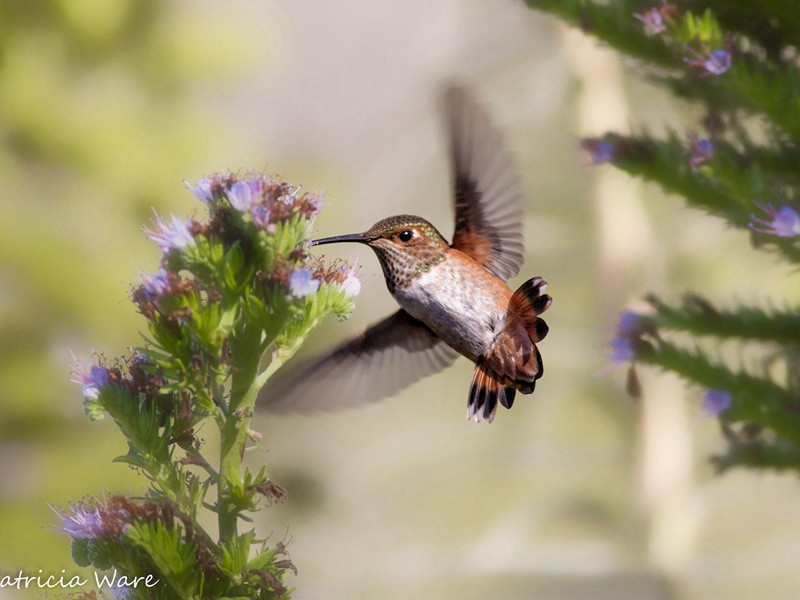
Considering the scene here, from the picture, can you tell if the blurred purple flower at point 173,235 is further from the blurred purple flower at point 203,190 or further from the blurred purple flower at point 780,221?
the blurred purple flower at point 780,221

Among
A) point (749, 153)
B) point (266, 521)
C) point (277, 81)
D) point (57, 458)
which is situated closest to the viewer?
point (749, 153)

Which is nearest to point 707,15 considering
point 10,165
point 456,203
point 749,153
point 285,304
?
point 749,153

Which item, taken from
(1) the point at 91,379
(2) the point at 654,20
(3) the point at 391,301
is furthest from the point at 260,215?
(3) the point at 391,301

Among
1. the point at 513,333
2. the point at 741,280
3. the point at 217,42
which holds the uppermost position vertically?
the point at 217,42

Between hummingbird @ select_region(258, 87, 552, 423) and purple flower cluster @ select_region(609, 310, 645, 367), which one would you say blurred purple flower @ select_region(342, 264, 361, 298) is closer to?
hummingbird @ select_region(258, 87, 552, 423)

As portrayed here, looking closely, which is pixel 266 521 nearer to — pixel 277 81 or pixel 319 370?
pixel 277 81

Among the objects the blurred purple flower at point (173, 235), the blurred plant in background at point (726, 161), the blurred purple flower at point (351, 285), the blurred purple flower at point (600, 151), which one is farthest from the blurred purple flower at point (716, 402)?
the blurred purple flower at point (173, 235)

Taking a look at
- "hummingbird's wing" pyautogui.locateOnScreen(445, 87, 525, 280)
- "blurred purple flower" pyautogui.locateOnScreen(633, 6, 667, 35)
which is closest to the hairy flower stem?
"hummingbird's wing" pyautogui.locateOnScreen(445, 87, 525, 280)
